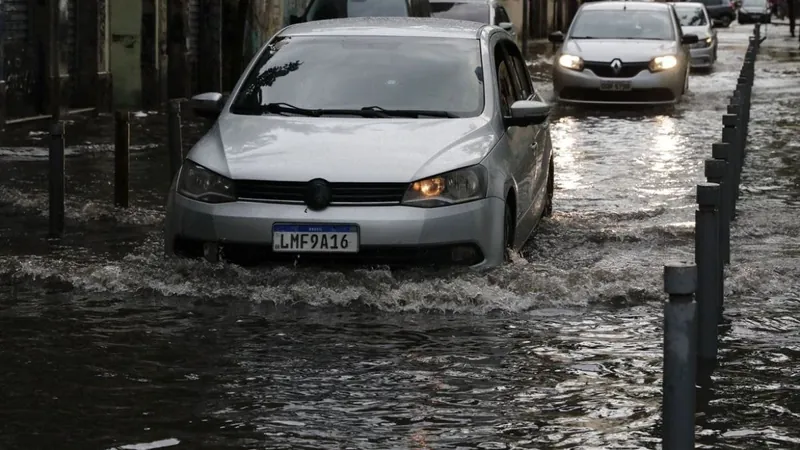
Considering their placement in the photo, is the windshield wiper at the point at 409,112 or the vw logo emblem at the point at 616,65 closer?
the windshield wiper at the point at 409,112

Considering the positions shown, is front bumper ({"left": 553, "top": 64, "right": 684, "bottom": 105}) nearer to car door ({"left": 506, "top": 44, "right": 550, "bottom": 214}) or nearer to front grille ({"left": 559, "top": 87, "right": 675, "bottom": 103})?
front grille ({"left": 559, "top": 87, "right": 675, "bottom": 103})

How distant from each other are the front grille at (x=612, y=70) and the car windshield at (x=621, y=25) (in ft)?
3.73

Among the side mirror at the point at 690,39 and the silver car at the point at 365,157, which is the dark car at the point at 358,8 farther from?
the silver car at the point at 365,157

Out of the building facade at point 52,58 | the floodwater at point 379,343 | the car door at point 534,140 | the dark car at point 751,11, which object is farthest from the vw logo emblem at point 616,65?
the dark car at point 751,11

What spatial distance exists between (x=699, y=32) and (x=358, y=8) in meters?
11.9

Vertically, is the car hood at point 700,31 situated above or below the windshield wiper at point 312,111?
below

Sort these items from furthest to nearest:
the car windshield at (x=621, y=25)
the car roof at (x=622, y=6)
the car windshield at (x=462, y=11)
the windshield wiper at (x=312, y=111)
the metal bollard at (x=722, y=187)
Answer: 1. the car windshield at (x=462, y=11)
2. the car roof at (x=622, y=6)
3. the car windshield at (x=621, y=25)
4. the windshield wiper at (x=312, y=111)
5. the metal bollard at (x=722, y=187)

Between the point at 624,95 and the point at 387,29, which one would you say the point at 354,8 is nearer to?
the point at 624,95

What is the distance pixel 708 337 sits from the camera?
7930 mm

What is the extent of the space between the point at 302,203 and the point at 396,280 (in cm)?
63

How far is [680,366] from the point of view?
517cm

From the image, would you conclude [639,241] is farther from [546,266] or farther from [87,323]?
[87,323]

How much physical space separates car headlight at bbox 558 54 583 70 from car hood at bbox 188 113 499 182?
52.0 feet

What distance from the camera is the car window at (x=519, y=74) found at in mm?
11938
